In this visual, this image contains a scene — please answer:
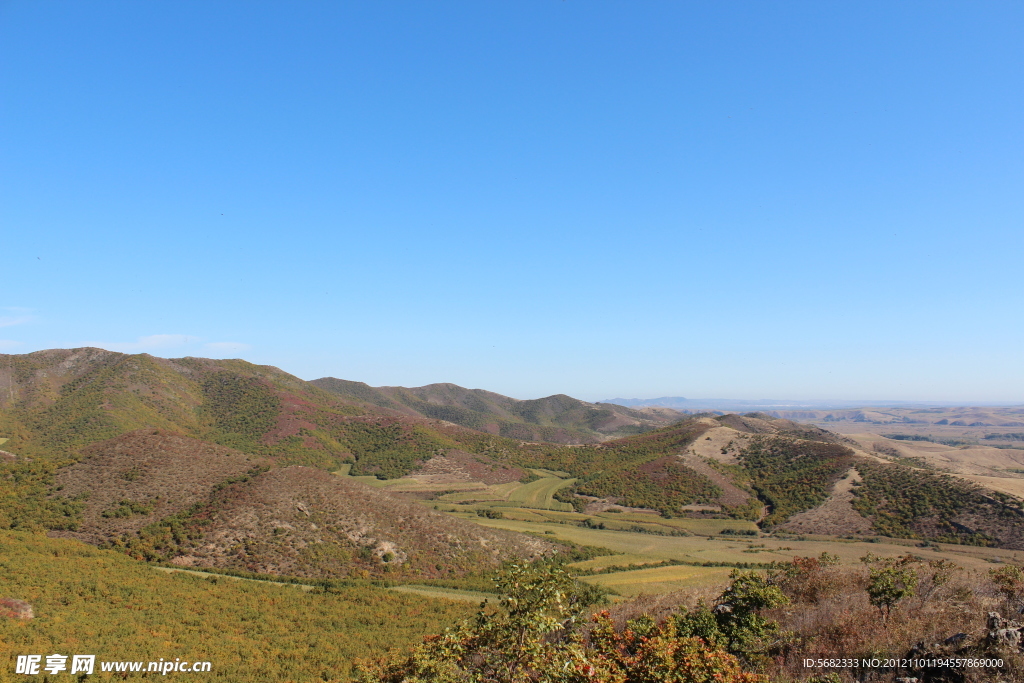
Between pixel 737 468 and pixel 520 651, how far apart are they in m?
86.8

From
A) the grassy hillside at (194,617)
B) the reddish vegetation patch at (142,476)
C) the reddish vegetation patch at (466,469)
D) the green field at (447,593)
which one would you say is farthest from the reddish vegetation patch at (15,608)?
the reddish vegetation patch at (466,469)

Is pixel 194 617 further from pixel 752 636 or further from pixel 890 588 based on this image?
pixel 890 588

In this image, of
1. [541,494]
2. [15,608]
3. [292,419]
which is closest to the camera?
[15,608]

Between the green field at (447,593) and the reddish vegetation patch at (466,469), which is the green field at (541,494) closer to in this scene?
the reddish vegetation patch at (466,469)

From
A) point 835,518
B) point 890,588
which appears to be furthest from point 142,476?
point 835,518

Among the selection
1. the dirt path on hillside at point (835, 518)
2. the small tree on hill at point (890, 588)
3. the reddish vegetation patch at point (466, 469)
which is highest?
the small tree on hill at point (890, 588)

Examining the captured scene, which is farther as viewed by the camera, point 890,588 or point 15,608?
point 15,608

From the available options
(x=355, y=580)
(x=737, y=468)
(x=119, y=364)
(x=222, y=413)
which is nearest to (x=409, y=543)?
(x=355, y=580)


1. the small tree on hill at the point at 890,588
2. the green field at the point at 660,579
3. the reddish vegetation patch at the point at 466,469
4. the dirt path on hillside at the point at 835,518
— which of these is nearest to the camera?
the small tree on hill at the point at 890,588

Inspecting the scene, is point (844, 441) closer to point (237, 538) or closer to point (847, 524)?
point (847, 524)

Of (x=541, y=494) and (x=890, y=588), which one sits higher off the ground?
(x=890, y=588)

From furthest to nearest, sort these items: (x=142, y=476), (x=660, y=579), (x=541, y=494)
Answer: (x=541, y=494) < (x=142, y=476) < (x=660, y=579)

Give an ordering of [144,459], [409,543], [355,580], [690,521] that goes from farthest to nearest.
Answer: [690,521]
[144,459]
[409,543]
[355,580]

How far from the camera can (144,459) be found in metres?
49.9
